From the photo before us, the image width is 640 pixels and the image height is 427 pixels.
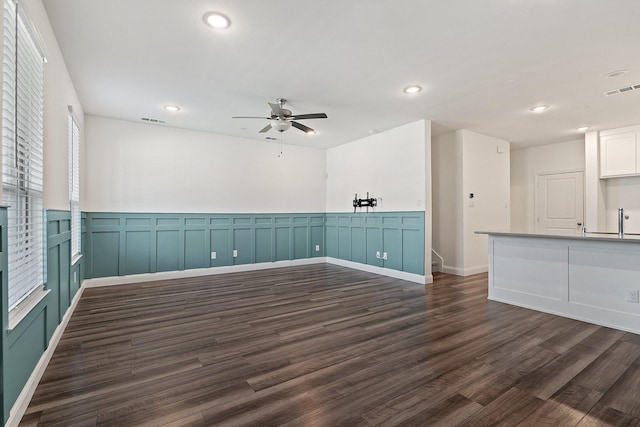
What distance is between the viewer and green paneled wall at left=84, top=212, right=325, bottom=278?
511cm

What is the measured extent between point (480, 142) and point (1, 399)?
23.3 feet

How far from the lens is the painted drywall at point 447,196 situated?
5.92 m

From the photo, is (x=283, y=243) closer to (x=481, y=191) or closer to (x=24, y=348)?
(x=481, y=191)

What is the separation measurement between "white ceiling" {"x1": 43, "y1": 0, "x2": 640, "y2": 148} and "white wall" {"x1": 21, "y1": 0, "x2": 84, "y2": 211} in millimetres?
151

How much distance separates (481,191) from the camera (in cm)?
614

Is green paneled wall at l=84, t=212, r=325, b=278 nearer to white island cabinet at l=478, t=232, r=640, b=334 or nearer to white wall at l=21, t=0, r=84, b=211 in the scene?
white wall at l=21, t=0, r=84, b=211

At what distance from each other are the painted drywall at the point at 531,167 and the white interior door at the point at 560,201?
0.13m

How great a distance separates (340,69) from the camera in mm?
3391

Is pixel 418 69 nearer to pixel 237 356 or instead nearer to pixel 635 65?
pixel 635 65

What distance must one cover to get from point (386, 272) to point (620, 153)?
4.86 meters

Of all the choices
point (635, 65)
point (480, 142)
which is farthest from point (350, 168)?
point (635, 65)

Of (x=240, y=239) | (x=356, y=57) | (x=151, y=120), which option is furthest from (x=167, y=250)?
(x=356, y=57)

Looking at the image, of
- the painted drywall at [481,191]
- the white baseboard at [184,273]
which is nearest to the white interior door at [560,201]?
the painted drywall at [481,191]

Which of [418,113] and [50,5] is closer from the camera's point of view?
[50,5]
